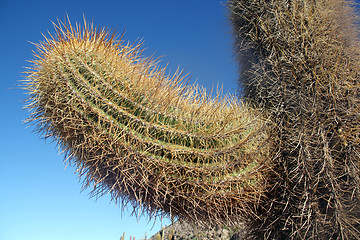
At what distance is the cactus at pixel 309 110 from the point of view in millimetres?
1805

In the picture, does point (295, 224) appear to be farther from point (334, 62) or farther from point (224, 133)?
point (334, 62)

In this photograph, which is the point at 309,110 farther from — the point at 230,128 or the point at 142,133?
the point at 142,133

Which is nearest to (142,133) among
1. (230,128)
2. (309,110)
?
(230,128)

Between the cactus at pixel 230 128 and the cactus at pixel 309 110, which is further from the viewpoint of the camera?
the cactus at pixel 309 110

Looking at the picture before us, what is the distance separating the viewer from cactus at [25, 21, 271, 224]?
1.62 m

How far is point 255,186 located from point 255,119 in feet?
1.41

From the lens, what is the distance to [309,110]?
188cm

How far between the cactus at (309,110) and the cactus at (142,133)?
0.20 meters

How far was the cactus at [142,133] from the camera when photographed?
162 cm

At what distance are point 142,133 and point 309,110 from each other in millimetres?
1060

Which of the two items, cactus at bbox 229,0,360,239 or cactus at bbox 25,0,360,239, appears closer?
cactus at bbox 25,0,360,239

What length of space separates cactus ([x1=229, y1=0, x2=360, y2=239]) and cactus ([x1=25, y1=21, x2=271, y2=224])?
0.20 metres

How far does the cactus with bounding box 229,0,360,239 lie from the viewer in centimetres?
180

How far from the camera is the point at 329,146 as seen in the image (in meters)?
1.86
